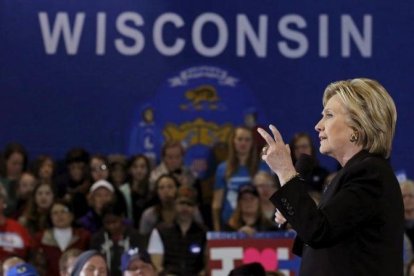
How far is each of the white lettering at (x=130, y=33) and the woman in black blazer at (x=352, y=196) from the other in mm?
6999

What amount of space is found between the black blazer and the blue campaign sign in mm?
6773

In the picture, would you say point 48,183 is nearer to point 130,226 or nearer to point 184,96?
point 130,226

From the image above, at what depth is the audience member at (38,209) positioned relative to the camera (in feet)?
26.9

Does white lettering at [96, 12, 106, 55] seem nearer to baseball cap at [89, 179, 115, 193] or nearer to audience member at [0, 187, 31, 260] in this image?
baseball cap at [89, 179, 115, 193]

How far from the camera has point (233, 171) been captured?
28.2 ft

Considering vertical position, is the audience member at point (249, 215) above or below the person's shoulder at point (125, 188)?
below

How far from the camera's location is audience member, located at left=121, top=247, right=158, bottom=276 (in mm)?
6688

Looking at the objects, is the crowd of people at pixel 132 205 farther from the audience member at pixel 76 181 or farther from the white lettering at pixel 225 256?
the white lettering at pixel 225 256

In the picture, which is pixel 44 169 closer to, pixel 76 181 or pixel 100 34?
pixel 76 181

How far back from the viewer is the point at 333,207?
10.0 ft

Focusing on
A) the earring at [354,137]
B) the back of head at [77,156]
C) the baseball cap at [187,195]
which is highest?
the back of head at [77,156]

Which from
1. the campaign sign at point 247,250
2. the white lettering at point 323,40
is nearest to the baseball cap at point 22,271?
the campaign sign at point 247,250

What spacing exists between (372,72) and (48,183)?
2878 millimetres

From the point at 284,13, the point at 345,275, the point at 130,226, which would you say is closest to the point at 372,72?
the point at 284,13
